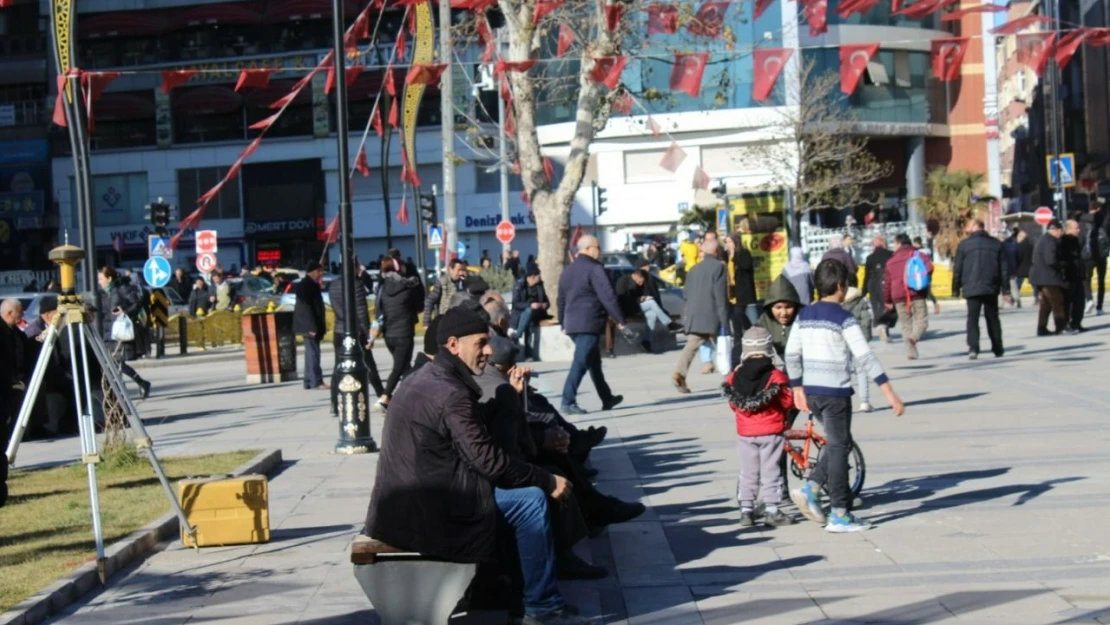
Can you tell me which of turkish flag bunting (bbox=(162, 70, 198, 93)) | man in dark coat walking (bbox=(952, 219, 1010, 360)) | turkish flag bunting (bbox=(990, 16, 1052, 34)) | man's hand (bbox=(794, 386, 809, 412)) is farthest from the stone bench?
man in dark coat walking (bbox=(952, 219, 1010, 360))

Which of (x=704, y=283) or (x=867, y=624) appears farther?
(x=704, y=283)

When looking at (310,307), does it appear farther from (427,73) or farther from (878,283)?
(878,283)

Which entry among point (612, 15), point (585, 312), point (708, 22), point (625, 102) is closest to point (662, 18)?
point (708, 22)

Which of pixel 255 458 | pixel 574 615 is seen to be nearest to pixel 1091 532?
pixel 574 615

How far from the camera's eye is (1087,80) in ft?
192

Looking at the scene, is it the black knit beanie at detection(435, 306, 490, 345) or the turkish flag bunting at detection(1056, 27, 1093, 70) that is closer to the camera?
the black knit beanie at detection(435, 306, 490, 345)

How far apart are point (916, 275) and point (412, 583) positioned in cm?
1457

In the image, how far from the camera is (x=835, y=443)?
29.6 ft

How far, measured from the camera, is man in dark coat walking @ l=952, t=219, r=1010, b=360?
19.4 m

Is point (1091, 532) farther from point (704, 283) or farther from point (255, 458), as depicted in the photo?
point (704, 283)

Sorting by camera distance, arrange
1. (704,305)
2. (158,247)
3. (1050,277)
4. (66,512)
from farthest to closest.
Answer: (158,247)
(1050,277)
(704,305)
(66,512)

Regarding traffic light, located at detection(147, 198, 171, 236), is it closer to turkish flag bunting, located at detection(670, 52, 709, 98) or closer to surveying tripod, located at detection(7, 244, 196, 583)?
turkish flag bunting, located at detection(670, 52, 709, 98)

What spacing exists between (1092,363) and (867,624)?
1305 centimetres

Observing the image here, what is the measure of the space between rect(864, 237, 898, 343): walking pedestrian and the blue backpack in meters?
2.32
